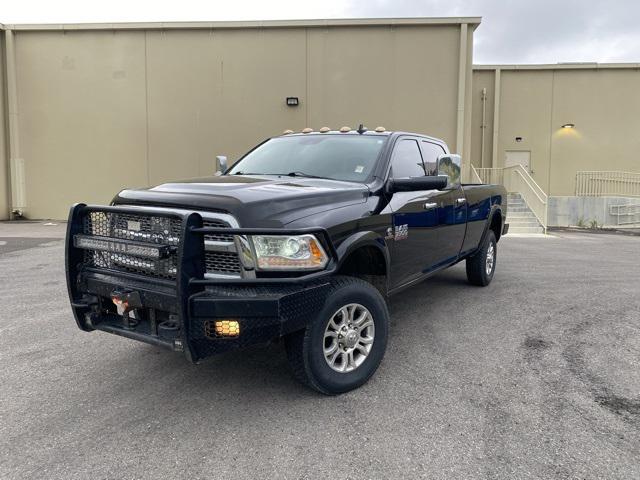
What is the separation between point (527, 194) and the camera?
15.6 meters

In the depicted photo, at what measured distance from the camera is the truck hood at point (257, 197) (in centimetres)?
302

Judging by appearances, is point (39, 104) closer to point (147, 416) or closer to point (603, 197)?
point (147, 416)

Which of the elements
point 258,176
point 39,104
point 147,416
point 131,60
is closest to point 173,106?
point 131,60

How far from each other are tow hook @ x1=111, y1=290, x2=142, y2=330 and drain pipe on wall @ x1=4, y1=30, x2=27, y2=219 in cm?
1543

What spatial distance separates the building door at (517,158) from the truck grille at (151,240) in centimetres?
1901

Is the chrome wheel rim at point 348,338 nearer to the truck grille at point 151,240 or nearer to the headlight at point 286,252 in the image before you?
the headlight at point 286,252

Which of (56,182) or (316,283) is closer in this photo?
(316,283)

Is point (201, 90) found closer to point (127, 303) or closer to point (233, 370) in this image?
point (233, 370)

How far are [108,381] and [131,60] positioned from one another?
47.0 feet

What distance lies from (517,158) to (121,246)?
1942 centimetres

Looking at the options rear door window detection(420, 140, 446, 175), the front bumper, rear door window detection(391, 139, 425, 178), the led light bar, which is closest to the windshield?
rear door window detection(391, 139, 425, 178)

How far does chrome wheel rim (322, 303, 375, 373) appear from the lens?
132 inches

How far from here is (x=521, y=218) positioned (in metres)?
15.1

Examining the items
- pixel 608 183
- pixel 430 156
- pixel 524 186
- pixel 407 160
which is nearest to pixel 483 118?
pixel 524 186
